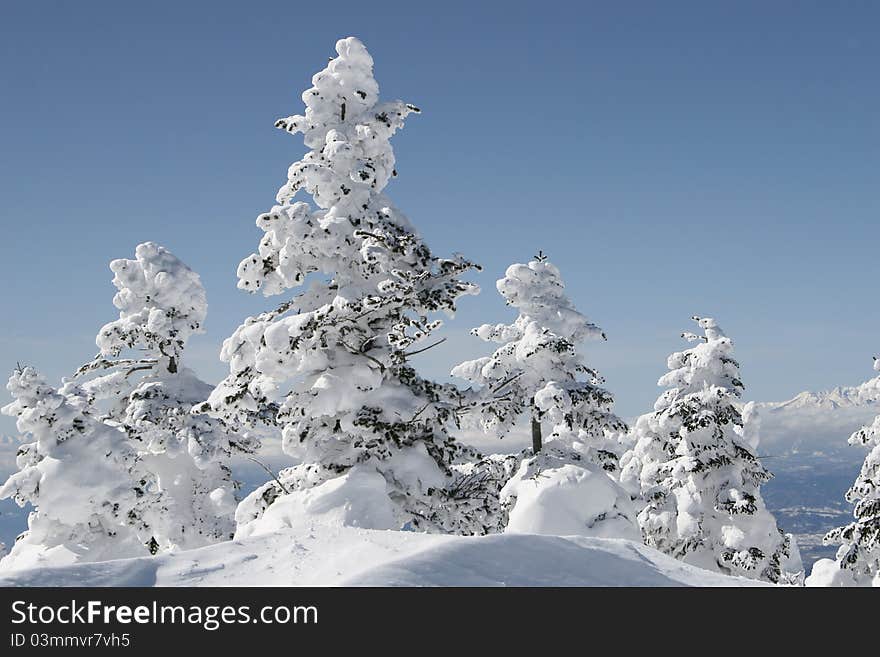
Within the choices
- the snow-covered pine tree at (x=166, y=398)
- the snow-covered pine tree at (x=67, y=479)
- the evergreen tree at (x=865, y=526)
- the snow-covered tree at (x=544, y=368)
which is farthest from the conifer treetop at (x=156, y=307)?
the evergreen tree at (x=865, y=526)

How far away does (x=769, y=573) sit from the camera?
24688 mm

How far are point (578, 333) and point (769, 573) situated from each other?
986 centimetres

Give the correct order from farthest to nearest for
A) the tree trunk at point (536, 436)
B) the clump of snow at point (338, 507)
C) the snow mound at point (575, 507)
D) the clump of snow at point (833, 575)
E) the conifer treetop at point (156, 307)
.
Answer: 1. the conifer treetop at point (156, 307)
2. the tree trunk at point (536, 436)
3. the clump of snow at point (833, 575)
4. the snow mound at point (575, 507)
5. the clump of snow at point (338, 507)

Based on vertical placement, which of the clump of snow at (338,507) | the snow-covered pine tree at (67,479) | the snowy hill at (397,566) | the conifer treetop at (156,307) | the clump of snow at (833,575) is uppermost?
the conifer treetop at (156,307)

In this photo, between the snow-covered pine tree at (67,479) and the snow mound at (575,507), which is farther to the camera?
the snow-covered pine tree at (67,479)

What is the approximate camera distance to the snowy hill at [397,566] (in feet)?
23.8

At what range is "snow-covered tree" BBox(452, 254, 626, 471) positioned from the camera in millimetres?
21062

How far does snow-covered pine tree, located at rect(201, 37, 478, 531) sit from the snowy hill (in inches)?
263

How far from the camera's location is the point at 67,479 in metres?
20.9

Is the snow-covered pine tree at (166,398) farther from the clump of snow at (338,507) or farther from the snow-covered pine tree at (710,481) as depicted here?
the snow-covered pine tree at (710,481)

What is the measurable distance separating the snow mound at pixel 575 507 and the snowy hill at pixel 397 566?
1101 cm

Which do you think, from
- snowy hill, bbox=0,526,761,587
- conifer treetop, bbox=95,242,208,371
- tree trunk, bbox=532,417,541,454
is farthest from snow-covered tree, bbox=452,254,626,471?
snowy hill, bbox=0,526,761,587
